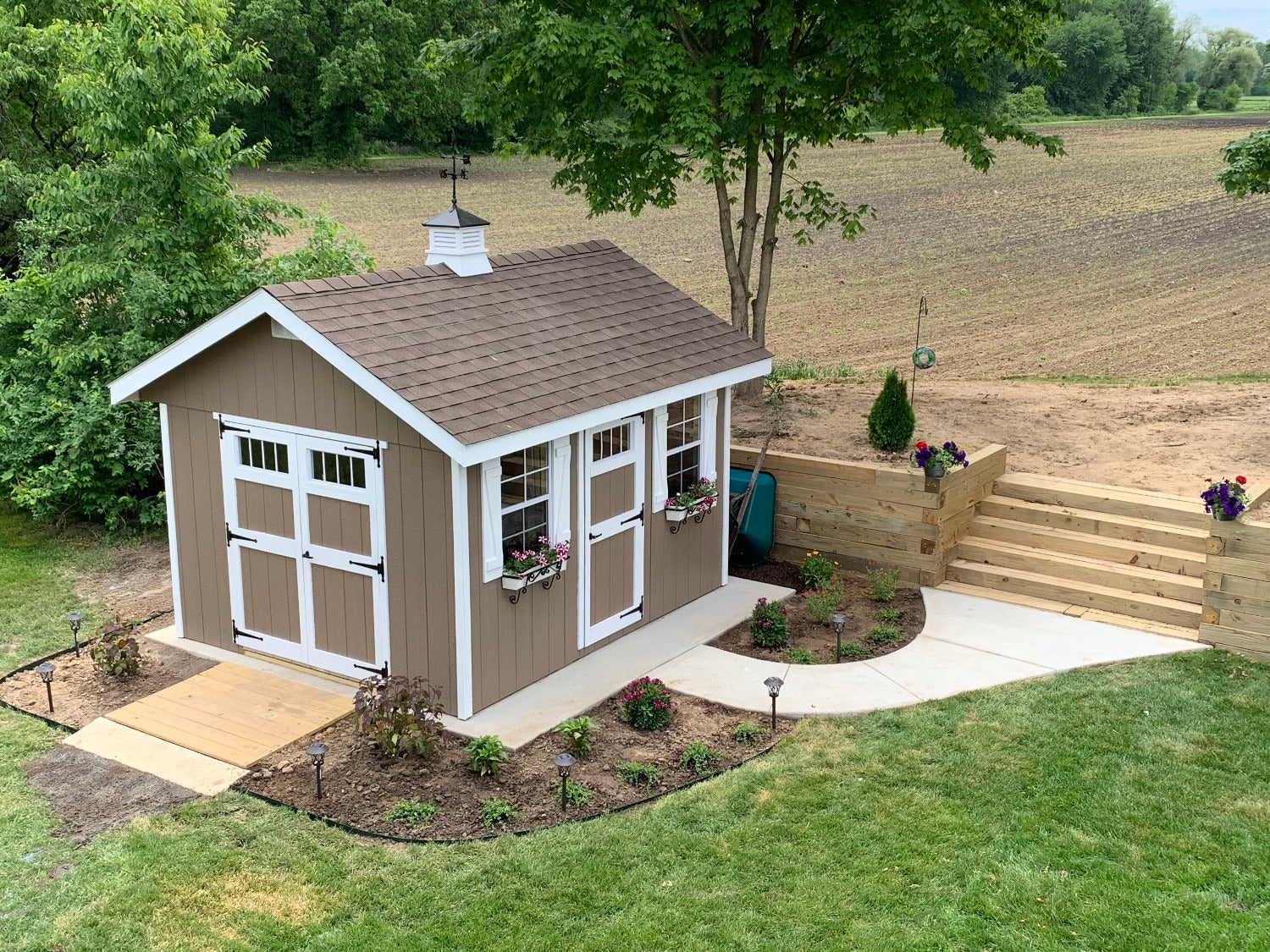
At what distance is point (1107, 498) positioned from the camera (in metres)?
11.2

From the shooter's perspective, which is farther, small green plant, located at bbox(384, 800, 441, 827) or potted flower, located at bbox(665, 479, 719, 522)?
potted flower, located at bbox(665, 479, 719, 522)

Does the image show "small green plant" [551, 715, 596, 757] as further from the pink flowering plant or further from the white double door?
the white double door

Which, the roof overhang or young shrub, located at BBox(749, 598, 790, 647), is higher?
the roof overhang

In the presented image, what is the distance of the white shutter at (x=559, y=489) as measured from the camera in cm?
888

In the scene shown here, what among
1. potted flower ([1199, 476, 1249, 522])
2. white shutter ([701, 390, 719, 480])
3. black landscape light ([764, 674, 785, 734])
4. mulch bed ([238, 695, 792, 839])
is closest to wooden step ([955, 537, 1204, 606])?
potted flower ([1199, 476, 1249, 522])

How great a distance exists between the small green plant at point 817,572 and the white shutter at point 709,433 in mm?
1251

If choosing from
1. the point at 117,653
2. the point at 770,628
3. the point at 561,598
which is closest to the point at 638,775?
the point at 561,598

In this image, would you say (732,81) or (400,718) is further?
(732,81)

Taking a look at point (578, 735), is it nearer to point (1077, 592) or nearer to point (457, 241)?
point (457, 241)

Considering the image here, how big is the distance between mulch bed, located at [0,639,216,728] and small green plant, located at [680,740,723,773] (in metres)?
3.86

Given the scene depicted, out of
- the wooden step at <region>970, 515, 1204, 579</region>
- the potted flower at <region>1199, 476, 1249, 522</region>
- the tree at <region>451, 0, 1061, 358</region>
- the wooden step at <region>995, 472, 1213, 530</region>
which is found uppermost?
the tree at <region>451, 0, 1061, 358</region>

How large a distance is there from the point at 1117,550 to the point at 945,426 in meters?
3.21

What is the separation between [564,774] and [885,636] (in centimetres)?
369

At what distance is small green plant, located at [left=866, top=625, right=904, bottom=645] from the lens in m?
9.96
